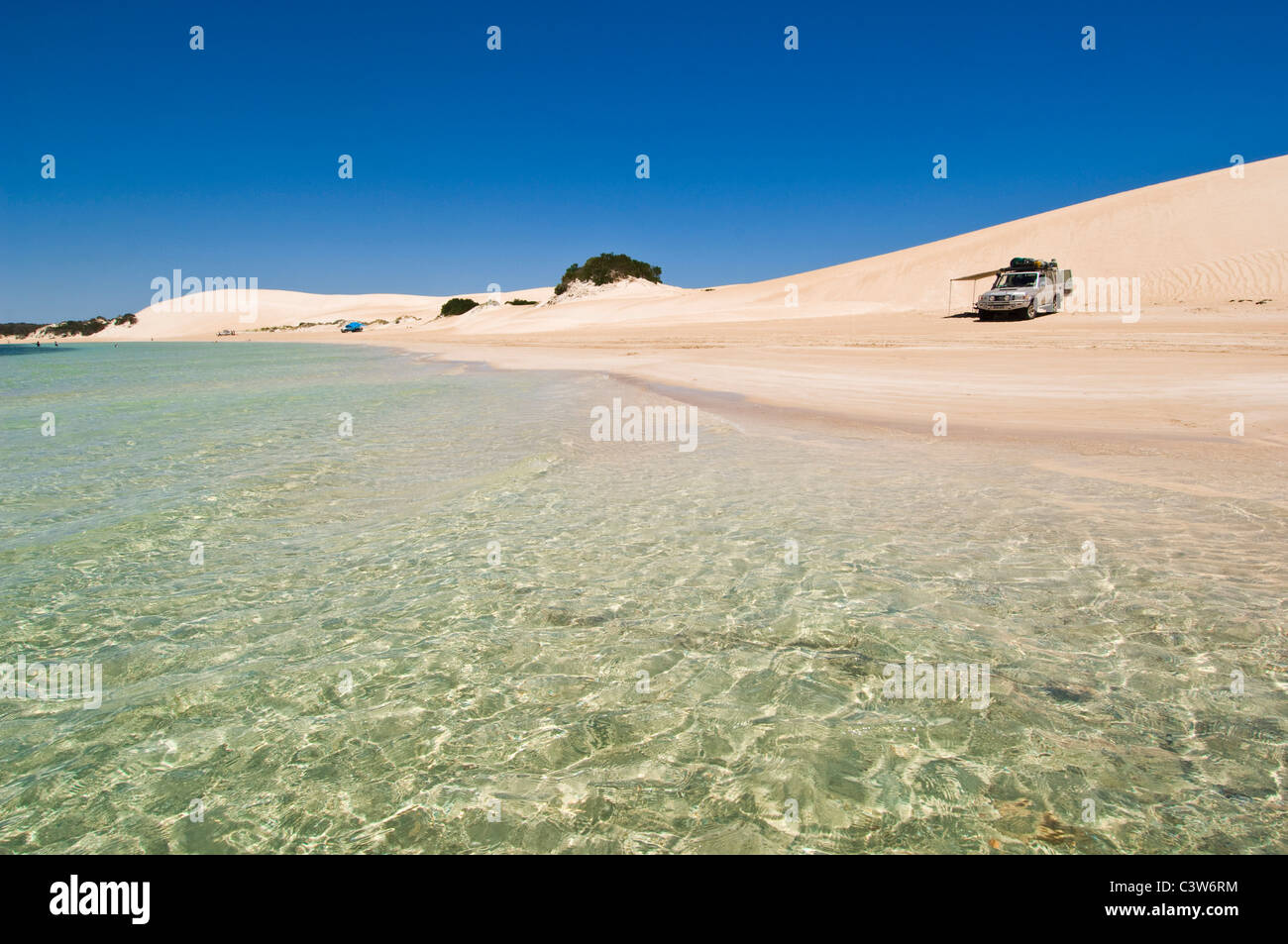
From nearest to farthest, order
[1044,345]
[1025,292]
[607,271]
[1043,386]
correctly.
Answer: [1043,386], [1044,345], [1025,292], [607,271]

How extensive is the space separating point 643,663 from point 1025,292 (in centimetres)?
2896

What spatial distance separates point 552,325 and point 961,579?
54.1 meters

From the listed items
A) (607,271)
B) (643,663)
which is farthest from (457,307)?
(643,663)

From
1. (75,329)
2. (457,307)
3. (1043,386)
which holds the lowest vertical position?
(1043,386)

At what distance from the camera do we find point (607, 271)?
77812 millimetres

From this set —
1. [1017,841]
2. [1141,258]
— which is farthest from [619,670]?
[1141,258]

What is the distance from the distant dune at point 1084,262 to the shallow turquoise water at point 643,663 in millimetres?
34228

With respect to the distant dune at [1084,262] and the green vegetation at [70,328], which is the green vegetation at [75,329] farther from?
the distant dune at [1084,262]

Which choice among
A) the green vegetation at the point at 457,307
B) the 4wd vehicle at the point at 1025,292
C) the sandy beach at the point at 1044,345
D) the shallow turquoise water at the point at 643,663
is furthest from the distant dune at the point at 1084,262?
the shallow turquoise water at the point at 643,663

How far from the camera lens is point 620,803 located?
9.46ft

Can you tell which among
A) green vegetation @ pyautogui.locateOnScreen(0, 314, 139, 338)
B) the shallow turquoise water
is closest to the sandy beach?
the shallow turquoise water

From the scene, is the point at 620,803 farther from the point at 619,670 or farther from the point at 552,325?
the point at 552,325

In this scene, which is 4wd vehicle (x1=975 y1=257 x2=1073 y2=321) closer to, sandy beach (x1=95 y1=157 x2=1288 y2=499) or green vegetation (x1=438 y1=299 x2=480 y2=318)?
sandy beach (x1=95 y1=157 x2=1288 y2=499)

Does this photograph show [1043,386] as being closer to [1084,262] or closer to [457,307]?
[1084,262]
